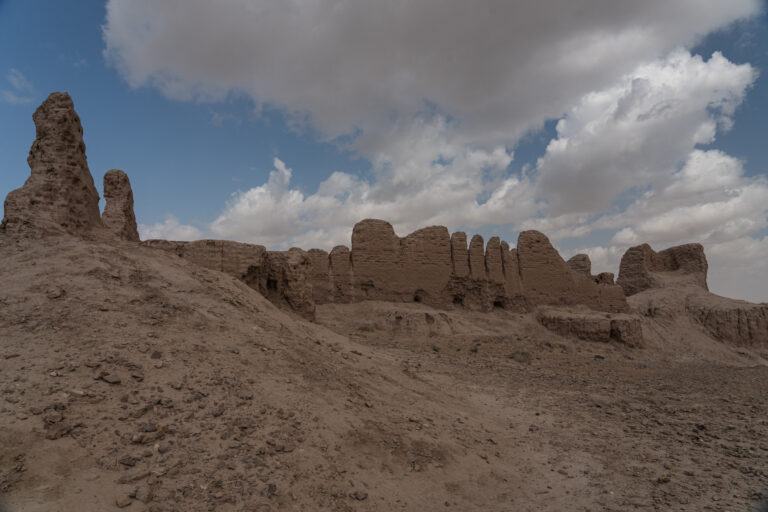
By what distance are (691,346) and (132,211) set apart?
78.7ft

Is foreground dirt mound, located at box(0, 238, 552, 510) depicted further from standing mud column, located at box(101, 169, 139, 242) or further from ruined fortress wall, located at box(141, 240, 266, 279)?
ruined fortress wall, located at box(141, 240, 266, 279)

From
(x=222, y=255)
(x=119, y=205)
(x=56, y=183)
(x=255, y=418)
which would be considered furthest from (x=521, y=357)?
(x=56, y=183)

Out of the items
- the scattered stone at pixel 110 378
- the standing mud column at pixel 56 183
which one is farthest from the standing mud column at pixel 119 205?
the scattered stone at pixel 110 378

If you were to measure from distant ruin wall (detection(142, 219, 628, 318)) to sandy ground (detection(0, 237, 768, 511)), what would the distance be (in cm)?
939

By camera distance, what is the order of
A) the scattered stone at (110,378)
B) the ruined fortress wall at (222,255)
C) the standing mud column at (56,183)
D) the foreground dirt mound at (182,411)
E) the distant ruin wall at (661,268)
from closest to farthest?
the foreground dirt mound at (182,411) → the scattered stone at (110,378) → the standing mud column at (56,183) → the ruined fortress wall at (222,255) → the distant ruin wall at (661,268)

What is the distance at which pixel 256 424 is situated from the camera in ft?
12.4

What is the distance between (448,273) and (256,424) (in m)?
14.8

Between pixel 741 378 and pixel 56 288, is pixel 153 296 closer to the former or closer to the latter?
pixel 56 288

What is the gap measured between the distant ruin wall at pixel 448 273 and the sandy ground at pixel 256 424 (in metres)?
9.39

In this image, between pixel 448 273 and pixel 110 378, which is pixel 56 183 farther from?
pixel 448 273

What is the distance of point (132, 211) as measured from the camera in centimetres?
888

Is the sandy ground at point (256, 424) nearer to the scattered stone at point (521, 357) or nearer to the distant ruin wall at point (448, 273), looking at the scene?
the scattered stone at point (521, 357)

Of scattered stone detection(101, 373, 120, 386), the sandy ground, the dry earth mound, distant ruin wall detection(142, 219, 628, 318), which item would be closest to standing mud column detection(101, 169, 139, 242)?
the dry earth mound

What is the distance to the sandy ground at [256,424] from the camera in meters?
2.99
